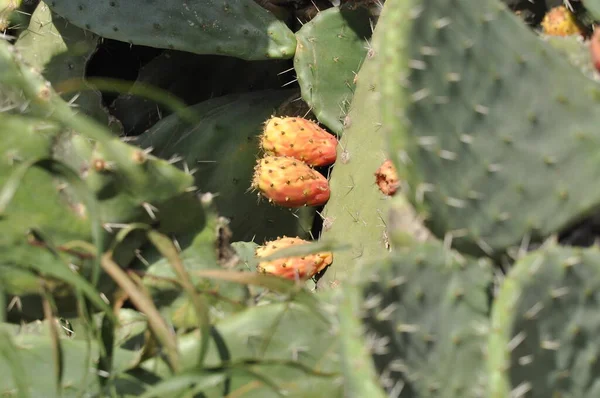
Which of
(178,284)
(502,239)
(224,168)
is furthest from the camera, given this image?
(224,168)

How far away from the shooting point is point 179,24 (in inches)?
82.8

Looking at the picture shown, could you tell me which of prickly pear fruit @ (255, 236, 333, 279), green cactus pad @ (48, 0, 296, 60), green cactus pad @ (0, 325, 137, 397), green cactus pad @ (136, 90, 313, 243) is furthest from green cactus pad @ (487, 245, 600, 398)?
green cactus pad @ (48, 0, 296, 60)

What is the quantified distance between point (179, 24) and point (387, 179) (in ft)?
2.37

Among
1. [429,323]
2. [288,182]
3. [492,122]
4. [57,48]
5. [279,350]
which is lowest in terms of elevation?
[57,48]

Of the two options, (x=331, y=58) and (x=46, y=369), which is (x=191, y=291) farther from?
(x=331, y=58)

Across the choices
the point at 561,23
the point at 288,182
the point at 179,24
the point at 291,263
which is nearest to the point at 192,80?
the point at 179,24

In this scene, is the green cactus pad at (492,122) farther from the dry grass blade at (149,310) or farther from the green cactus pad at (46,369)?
the green cactus pad at (46,369)

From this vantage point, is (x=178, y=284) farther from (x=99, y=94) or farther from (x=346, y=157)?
(x=99, y=94)

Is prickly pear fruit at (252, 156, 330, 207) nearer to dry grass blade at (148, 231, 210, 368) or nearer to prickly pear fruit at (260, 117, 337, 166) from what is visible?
prickly pear fruit at (260, 117, 337, 166)

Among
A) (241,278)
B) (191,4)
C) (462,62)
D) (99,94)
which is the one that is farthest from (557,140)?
(99,94)

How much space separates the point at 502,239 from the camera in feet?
4.08

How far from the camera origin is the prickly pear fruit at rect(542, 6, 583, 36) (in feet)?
4.78

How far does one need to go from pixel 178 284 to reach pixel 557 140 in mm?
644

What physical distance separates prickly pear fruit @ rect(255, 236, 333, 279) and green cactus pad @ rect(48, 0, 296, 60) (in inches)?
21.3
